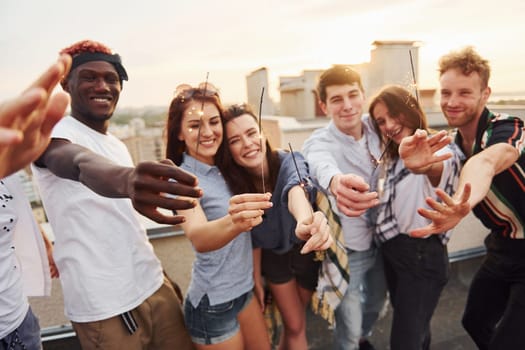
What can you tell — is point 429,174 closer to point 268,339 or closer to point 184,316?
point 268,339

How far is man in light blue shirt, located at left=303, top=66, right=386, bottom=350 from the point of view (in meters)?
1.44

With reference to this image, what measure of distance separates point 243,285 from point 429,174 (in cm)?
98

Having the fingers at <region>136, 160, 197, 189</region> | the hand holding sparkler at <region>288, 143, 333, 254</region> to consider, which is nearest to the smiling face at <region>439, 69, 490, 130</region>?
the hand holding sparkler at <region>288, 143, 333, 254</region>

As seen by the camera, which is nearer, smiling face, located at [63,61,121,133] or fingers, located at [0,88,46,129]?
fingers, located at [0,88,46,129]

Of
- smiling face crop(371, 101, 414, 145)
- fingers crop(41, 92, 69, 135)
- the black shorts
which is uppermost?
fingers crop(41, 92, 69, 135)

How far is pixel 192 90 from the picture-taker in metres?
1.16

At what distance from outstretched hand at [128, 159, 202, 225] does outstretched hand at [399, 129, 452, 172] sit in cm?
78

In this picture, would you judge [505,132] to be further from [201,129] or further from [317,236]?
[201,129]

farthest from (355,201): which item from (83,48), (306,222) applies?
(83,48)

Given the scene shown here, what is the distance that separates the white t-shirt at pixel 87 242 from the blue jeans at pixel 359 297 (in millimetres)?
1103

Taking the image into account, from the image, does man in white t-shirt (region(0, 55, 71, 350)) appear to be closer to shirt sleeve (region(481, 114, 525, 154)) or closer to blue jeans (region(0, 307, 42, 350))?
blue jeans (region(0, 307, 42, 350))

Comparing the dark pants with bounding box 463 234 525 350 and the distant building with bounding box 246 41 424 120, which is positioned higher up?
the distant building with bounding box 246 41 424 120

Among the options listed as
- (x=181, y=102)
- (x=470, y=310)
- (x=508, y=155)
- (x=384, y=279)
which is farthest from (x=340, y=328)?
(x=181, y=102)

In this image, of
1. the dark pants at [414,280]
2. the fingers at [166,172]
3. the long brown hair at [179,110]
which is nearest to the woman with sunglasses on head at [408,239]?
the dark pants at [414,280]
